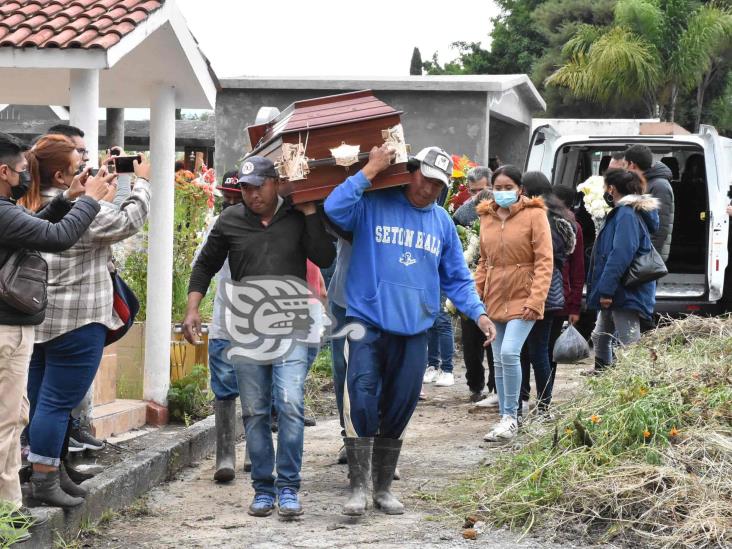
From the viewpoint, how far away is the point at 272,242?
20.9 ft

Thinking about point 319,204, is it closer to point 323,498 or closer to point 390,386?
point 390,386

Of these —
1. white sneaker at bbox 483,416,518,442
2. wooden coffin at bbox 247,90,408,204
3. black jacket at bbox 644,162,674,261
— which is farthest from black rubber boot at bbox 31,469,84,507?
black jacket at bbox 644,162,674,261

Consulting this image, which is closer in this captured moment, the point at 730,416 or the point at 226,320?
the point at 730,416

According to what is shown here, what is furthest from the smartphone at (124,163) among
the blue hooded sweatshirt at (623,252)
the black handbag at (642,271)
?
the black handbag at (642,271)

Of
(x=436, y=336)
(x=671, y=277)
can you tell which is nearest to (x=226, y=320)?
(x=436, y=336)

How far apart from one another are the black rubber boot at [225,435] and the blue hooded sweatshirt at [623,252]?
3277 mm

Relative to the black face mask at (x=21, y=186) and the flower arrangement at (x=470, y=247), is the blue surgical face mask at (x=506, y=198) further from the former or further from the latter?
the black face mask at (x=21, y=186)

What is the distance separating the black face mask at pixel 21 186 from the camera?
5211 millimetres

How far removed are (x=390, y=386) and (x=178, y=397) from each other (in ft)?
9.04

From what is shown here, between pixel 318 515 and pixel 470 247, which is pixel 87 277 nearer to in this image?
pixel 318 515

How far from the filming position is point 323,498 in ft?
22.2

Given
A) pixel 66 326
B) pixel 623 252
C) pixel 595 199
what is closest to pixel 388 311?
pixel 66 326

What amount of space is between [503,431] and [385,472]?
2083 mm

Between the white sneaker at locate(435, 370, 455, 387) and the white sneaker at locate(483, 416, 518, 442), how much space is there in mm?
2680
